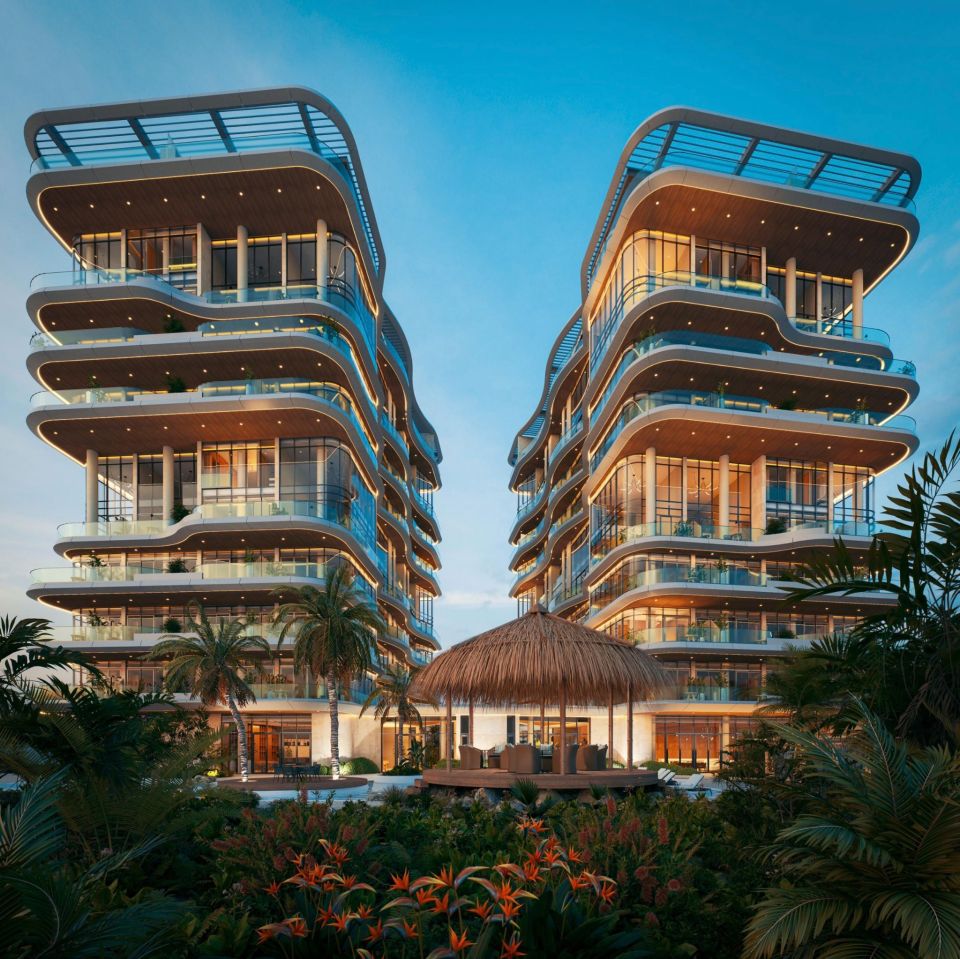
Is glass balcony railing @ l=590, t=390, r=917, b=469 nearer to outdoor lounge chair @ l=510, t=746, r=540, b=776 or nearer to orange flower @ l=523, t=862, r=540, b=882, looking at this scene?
outdoor lounge chair @ l=510, t=746, r=540, b=776

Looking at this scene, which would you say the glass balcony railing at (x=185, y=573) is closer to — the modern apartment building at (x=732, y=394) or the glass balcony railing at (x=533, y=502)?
the modern apartment building at (x=732, y=394)

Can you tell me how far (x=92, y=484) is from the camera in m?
48.1

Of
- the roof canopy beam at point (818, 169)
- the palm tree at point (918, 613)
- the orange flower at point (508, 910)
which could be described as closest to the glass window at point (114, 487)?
the roof canopy beam at point (818, 169)

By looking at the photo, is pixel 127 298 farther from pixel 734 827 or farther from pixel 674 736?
pixel 734 827

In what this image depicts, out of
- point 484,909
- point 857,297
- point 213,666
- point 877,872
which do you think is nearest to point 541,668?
point 877,872

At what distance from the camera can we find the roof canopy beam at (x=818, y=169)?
1775 inches

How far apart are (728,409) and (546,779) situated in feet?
99.3

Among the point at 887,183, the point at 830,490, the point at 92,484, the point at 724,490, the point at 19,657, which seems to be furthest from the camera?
the point at 830,490

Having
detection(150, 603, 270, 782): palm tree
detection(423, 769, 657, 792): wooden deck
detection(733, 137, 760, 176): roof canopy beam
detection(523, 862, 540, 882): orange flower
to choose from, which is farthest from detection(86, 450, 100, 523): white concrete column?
detection(523, 862, 540, 882): orange flower

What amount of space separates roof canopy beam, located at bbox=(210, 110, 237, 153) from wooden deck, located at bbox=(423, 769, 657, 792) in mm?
34743

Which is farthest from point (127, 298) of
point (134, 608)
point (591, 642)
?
point (591, 642)

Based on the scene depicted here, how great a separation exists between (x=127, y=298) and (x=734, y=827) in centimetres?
4241

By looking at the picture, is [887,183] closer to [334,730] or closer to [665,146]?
[665,146]

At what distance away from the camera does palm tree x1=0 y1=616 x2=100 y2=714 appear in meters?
9.57
